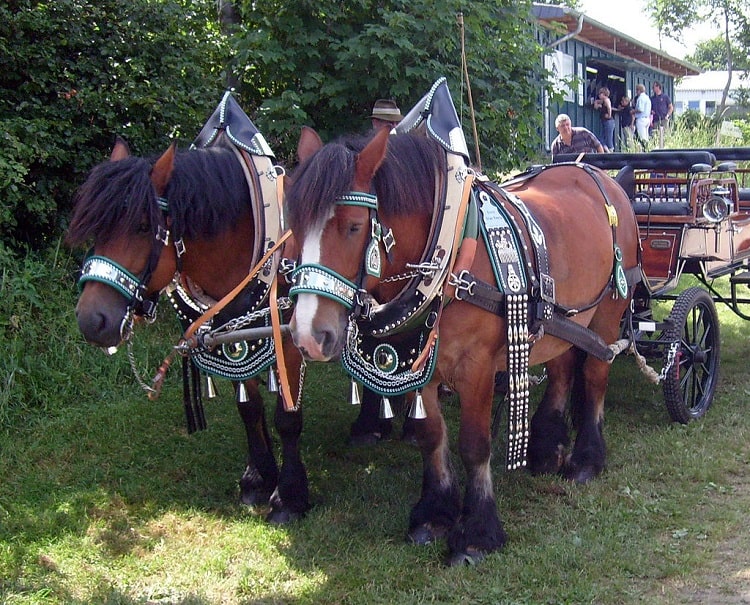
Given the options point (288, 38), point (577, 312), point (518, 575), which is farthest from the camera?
point (288, 38)

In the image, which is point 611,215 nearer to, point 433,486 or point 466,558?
point 433,486

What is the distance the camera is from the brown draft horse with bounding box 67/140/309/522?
9.77 ft

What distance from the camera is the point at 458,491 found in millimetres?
3654

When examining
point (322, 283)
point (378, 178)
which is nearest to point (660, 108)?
point (378, 178)

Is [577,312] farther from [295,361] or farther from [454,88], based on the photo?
[454,88]

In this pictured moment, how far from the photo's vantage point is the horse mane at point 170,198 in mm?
2994

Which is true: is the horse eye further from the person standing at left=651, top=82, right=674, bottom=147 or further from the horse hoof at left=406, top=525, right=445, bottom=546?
the person standing at left=651, top=82, right=674, bottom=147

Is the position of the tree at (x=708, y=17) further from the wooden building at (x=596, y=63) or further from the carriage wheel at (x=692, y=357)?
the carriage wheel at (x=692, y=357)

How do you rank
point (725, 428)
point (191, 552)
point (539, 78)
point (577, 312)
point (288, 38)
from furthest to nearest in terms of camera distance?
point (539, 78) → point (288, 38) → point (725, 428) → point (577, 312) → point (191, 552)

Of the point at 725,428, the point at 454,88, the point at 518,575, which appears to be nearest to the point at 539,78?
the point at 454,88

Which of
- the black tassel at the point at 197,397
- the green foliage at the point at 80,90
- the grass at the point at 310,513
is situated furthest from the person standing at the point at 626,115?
the black tassel at the point at 197,397

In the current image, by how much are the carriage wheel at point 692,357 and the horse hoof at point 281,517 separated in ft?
7.76

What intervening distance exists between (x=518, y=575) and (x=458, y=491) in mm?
548

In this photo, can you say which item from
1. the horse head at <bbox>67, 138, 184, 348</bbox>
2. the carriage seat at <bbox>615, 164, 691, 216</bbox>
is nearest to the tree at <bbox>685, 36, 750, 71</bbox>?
the carriage seat at <bbox>615, 164, 691, 216</bbox>
